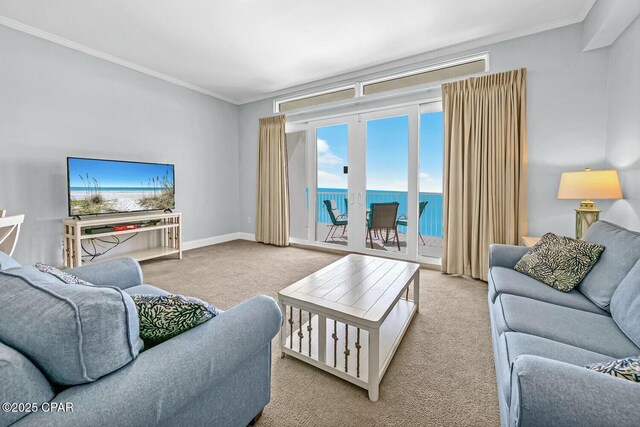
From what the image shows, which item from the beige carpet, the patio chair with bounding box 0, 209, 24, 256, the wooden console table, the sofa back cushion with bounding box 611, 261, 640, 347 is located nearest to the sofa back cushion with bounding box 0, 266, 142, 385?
the beige carpet

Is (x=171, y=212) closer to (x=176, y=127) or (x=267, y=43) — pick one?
(x=176, y=127)

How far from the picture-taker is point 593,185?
90.2 inches

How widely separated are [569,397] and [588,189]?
7.70ft

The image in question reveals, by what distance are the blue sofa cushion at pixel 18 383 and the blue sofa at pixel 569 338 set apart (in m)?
1.19

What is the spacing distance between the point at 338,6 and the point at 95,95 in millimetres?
3222

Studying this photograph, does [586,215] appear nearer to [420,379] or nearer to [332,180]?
[420,379]

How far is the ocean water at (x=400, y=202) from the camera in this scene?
4.03 m

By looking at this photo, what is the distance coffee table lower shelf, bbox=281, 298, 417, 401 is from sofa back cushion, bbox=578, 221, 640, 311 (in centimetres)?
110

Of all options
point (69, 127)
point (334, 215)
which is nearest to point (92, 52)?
point (69, 127)

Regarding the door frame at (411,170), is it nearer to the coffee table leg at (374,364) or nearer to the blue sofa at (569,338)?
the blue sofa at (569,338)

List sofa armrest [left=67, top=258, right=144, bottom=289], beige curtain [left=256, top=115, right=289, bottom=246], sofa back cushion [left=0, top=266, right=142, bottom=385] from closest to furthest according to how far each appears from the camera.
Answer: sofa back cushion [left=0, top=266, right=142, bottom=385] < sofa armrest [left=67, top=258, right=144, bottom=289] < beige curtain [left=256, top=115, right=289, bottom=246]

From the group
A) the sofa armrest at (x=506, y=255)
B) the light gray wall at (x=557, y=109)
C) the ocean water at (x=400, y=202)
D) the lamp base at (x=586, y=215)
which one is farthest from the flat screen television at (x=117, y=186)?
the lamp base at (x=586, y=215)

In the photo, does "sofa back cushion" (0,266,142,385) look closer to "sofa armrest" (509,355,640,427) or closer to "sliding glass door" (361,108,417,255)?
"sofa armrest" (509,355,640,427)

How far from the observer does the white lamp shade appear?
2.24 metres
